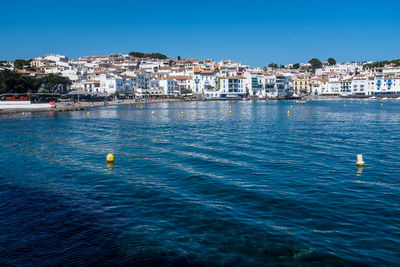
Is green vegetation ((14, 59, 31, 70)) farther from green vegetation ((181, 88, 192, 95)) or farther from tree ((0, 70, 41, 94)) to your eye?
green vegetation ((181, 88, 192, 95))

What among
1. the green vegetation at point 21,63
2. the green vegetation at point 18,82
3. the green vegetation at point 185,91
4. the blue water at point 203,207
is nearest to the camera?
the blue water at point 203,207

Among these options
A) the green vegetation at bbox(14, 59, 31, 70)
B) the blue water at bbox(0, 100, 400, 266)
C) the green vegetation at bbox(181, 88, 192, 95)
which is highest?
the green vegetation at bbox(14, 59, 31, 70)

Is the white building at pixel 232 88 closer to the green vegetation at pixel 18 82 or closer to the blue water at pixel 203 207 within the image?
the green vegetation at pixel 18 82

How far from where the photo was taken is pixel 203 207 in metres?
11.8

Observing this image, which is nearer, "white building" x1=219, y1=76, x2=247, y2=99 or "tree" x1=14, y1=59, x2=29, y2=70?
"tree" x1=14, y1=59, x2=29, y2=70

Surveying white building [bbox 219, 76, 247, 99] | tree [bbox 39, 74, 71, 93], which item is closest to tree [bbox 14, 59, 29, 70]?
tree [bbox 39, 74, 71, 93]

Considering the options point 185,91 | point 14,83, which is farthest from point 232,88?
point 14,83

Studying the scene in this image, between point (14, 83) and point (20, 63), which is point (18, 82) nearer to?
point (14, 83)

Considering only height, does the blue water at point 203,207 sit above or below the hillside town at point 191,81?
below

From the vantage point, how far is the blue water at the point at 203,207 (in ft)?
28.0

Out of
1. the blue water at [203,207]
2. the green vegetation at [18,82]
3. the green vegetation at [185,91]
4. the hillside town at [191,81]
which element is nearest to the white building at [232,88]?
the hillside town at [191,81]

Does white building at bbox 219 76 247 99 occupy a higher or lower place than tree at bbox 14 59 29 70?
lower

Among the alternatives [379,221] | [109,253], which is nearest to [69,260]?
[109,253]

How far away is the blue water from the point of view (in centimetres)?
852
